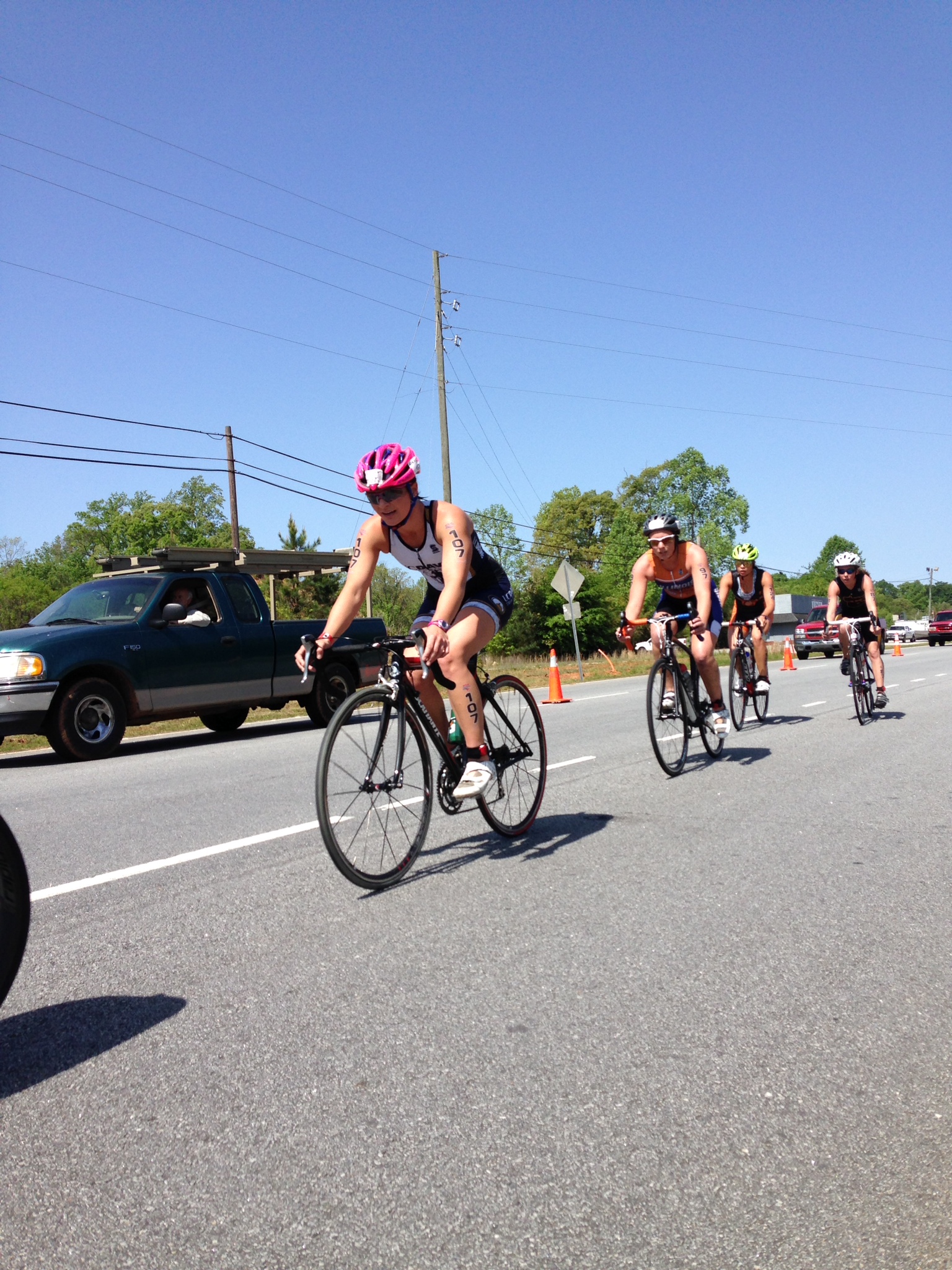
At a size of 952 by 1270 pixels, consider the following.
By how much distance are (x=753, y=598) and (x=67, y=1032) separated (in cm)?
1073

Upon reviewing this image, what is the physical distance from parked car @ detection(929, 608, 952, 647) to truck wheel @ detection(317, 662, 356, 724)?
164 feet

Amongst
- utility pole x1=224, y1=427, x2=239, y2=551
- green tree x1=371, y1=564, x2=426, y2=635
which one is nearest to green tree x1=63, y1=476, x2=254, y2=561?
green tree x1=371, y1=564, x2=426, y2=635

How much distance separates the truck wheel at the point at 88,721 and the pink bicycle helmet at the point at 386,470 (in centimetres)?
682

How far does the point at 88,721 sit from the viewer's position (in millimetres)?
11102

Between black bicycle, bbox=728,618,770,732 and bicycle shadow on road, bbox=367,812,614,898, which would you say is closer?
bicycle shadow on road, bbox=367,812,614,898

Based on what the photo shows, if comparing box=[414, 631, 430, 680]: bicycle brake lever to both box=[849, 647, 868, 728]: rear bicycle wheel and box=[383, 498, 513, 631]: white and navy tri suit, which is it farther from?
box=[849, 647, 868, 728]: rear bicycle wheel

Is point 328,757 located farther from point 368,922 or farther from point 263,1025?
point 263,1025

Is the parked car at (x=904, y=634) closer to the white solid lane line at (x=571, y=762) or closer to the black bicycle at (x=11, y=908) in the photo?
the white solid lane line at (x=571, y=762)

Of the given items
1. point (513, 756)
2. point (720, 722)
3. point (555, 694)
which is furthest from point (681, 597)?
point (555, 694)

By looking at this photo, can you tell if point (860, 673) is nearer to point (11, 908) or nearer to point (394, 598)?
point (11, 908)

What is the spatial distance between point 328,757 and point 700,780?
4192 mm

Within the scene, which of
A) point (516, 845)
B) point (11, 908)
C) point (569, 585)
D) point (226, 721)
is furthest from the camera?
point (569, 585)

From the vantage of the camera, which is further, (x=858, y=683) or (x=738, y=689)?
(x=858, y=683)

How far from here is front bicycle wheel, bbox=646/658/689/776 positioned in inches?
324
